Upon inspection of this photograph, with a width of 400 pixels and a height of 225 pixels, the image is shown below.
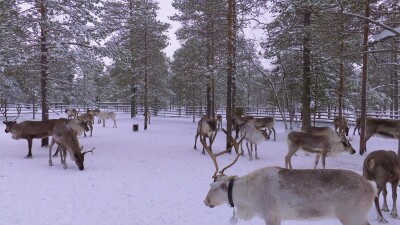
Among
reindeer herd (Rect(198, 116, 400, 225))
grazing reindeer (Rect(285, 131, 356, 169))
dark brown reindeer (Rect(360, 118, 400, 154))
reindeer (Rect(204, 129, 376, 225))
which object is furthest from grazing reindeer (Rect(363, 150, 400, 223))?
dark brown reindeer (Rect(360, 118, 400, 154))

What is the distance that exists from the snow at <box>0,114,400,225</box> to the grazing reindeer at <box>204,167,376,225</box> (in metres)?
1.48

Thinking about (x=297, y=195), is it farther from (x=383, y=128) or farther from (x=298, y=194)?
(x=383, y=128)

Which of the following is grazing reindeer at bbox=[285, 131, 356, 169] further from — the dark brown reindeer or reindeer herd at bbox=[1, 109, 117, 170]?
reindeer herd at bbox=[1, 109, 117, 170]

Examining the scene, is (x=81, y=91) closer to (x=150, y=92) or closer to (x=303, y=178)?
(x=303, y=178)

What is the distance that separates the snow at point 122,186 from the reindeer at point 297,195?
1.49 metres

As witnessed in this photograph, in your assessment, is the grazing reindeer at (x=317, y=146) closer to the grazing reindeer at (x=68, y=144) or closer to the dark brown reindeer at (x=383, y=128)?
the dark brown reindeer at (x=383, y=128)

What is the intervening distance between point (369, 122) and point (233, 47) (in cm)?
704

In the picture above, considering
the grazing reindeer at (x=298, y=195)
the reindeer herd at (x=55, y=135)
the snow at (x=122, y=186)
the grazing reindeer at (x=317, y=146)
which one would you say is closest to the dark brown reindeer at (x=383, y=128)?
the snow at (x=122, y=186)

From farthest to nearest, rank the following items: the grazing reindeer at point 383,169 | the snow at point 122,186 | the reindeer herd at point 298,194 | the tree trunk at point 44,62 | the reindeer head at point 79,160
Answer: the tree trunk at point 44,62
the reindeer head at point 79,160
the snow at point 122,186
the grazing reindeer at point 383,169
the reindeer herd at point 298,194

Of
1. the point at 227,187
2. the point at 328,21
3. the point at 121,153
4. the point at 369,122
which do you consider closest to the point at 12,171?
the point at 121,153

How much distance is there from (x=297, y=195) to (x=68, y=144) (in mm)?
8811

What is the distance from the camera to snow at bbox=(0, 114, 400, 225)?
661cm

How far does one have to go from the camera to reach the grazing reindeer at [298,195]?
4523 millimetres

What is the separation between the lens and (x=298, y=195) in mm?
4750
